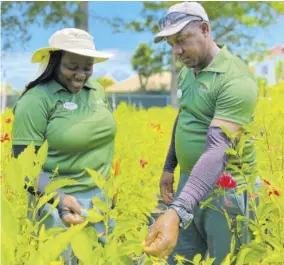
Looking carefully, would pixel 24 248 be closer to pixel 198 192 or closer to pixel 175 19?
pixel 198 192

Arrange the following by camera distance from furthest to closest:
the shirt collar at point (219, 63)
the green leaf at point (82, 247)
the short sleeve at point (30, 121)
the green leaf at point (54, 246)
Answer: the short sleeve at point (30, 121) < the shirt collar at point (219, 63) < the green leaf at point (82, 247) < the green leaf at point (54, 246)

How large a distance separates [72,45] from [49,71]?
136 millimetres

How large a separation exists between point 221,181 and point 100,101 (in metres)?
0.66

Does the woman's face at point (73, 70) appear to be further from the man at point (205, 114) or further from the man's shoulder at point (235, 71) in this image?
the man's shoulder at point (235, 71)

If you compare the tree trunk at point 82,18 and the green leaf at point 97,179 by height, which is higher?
the green leaf at point 97,179

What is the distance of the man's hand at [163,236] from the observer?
105 centimetres

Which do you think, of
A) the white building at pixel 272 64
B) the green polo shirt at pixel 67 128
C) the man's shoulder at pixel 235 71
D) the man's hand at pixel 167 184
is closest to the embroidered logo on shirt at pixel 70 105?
the green polo shirt at pixel 67 128

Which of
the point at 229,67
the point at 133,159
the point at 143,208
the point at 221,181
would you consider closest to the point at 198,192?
the point at 221,181

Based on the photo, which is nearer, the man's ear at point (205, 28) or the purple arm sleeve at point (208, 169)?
the purple arm sleeve at point (208, 169)

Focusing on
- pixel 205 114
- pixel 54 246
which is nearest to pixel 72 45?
pixel 205 114

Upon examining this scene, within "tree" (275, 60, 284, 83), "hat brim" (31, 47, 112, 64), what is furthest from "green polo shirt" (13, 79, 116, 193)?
"tree" (275, 60, 284, 83)

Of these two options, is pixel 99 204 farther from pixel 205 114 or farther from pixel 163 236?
pixel 205 114

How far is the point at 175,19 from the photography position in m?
1.57

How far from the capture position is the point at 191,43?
1574mm
